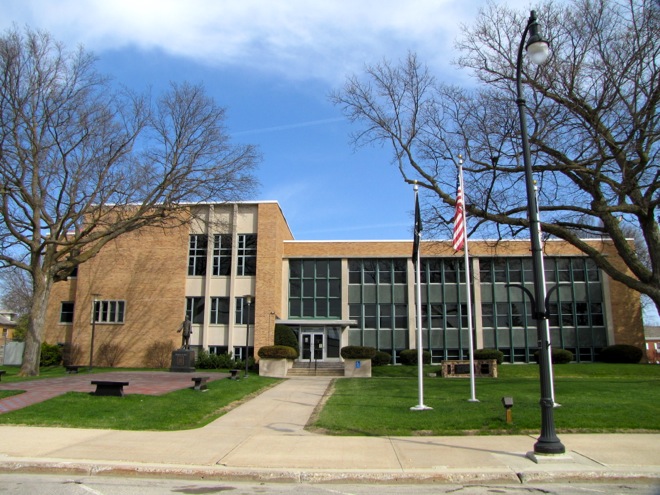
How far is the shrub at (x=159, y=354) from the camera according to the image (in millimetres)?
34531

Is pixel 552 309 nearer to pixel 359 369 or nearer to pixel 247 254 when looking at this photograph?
pixel 359 369

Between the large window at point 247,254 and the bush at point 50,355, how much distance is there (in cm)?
1257

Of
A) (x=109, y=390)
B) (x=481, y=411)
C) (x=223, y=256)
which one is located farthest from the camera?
(x=223, y=256)

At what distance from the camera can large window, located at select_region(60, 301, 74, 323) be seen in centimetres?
3709

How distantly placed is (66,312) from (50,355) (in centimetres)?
392

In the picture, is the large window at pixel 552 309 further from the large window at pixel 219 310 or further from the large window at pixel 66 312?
the large window at pixel 66 312

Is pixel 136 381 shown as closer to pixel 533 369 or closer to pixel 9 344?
pixel 9 344

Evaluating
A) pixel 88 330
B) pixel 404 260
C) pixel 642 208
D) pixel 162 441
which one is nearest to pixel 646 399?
pixel 642 208

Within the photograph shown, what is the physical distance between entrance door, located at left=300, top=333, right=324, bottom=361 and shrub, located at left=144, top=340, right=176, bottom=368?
8463mm

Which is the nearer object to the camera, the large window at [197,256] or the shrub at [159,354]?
the shrub at [159,354]

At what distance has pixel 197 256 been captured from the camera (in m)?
36.5

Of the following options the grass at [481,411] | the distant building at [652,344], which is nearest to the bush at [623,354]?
the grass at [481,411]

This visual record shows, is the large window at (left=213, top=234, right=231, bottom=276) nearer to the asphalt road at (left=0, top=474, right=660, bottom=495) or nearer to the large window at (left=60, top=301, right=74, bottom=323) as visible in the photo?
the large window at (left=60, top=301, right=74, bottom=323)

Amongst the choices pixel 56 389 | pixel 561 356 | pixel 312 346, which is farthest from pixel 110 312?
pixel 561 356
